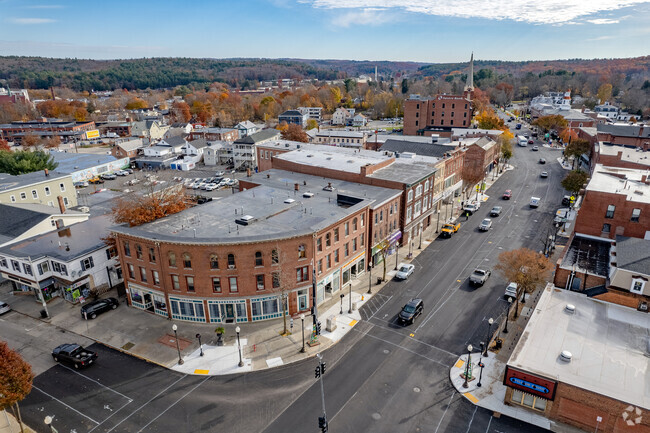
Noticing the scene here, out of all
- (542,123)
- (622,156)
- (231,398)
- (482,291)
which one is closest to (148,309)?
(231,398)

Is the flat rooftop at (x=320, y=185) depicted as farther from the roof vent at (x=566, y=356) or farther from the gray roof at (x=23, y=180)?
the gray roof at (x=23, y=180)

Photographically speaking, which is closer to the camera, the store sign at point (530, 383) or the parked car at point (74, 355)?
the store sign at point (530, 383)

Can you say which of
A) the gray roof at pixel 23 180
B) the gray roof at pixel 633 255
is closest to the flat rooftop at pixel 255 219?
the gray roof at pixel 633 255

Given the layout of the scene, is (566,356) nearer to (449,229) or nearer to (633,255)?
(633,255)

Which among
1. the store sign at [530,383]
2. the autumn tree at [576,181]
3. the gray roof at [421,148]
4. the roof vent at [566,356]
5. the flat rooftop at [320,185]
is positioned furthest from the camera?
the gray roof at [421,148]

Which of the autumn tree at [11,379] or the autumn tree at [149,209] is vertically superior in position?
the autumn tree at [149,209]

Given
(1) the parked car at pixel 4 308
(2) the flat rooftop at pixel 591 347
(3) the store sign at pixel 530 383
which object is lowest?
(1) the parked car at pixel 4 308
